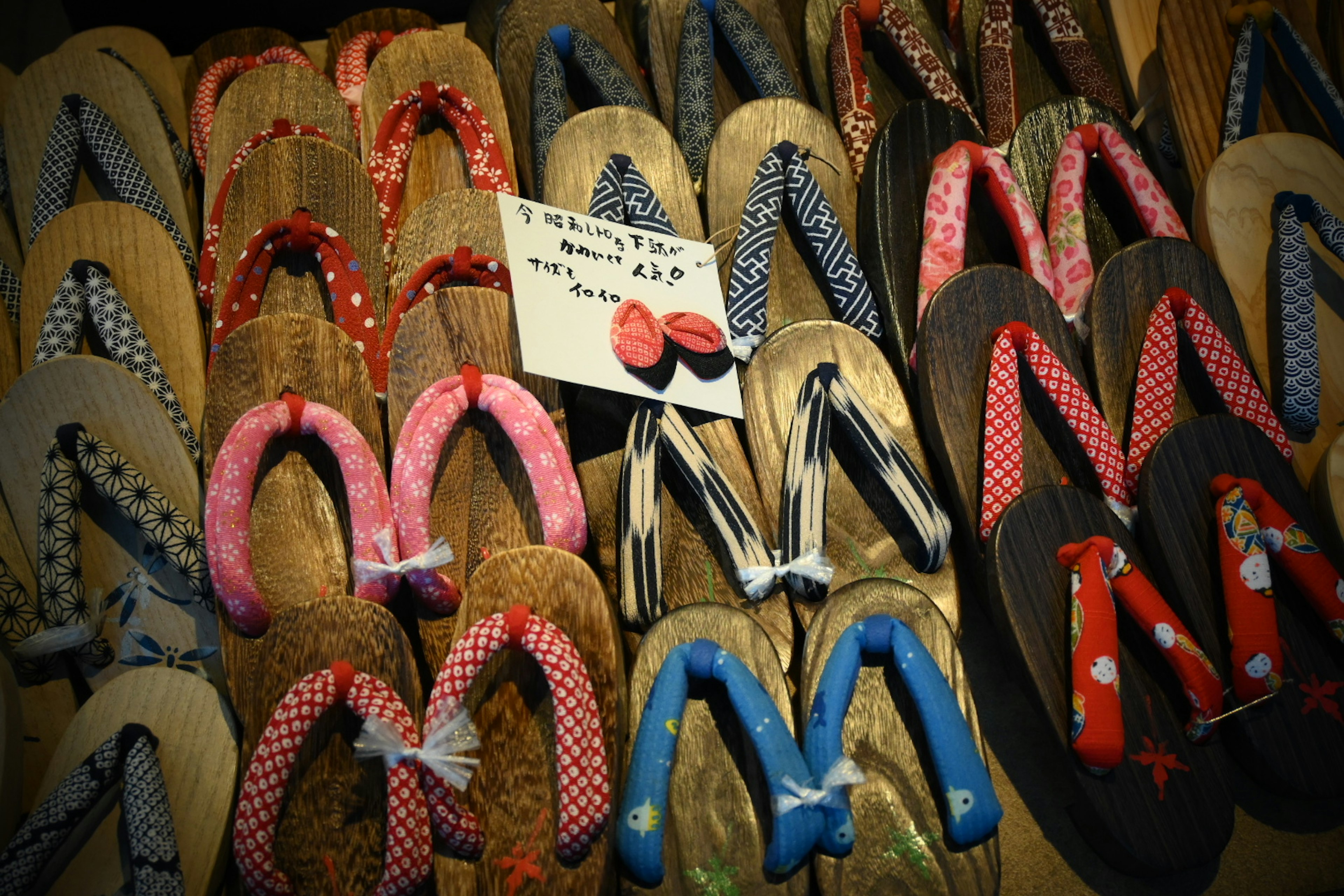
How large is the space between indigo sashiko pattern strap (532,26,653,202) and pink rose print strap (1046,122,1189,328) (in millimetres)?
638

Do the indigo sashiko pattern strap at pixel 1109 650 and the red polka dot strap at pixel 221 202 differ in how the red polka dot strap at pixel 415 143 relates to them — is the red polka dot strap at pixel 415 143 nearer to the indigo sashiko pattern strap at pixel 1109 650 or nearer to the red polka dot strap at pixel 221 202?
the red polka dot strap at pixel 221 202

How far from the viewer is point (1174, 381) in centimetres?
115

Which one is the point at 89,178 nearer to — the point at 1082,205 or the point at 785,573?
the point at 785,573

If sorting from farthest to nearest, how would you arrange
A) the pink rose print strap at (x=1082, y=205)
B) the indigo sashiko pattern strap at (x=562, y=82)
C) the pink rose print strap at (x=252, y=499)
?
1. the indigo sashiko pattern strap at (x=562, y=82)
2. the pink rose print strap at (x=1082, y=205)
3. the pink rose print strap at (x=252, y=499)

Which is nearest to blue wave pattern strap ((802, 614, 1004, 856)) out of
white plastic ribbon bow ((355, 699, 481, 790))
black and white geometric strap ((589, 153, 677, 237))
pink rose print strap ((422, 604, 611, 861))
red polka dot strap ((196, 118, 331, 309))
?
pink rose print strap ((422, 604, 611, 861))

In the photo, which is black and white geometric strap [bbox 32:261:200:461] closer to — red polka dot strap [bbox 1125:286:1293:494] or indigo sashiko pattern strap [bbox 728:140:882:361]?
indigo sashiko pattern strap [bbox 728:140:882:361]

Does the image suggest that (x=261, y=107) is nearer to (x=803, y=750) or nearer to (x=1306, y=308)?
(x=803, y=750)

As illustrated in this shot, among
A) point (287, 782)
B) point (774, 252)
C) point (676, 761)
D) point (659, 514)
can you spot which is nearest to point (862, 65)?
point (774, 252)

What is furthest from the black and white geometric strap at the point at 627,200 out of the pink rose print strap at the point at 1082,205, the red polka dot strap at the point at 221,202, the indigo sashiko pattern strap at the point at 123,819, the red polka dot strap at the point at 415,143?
the indigo sashiko pattern strap at the point at 123,819

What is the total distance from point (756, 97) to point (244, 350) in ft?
→ 3.00

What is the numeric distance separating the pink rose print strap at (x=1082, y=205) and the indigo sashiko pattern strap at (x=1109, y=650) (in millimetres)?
393

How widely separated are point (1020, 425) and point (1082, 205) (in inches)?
16.1

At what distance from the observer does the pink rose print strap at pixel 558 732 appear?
859mm

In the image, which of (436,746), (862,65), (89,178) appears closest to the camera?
(436,746)
